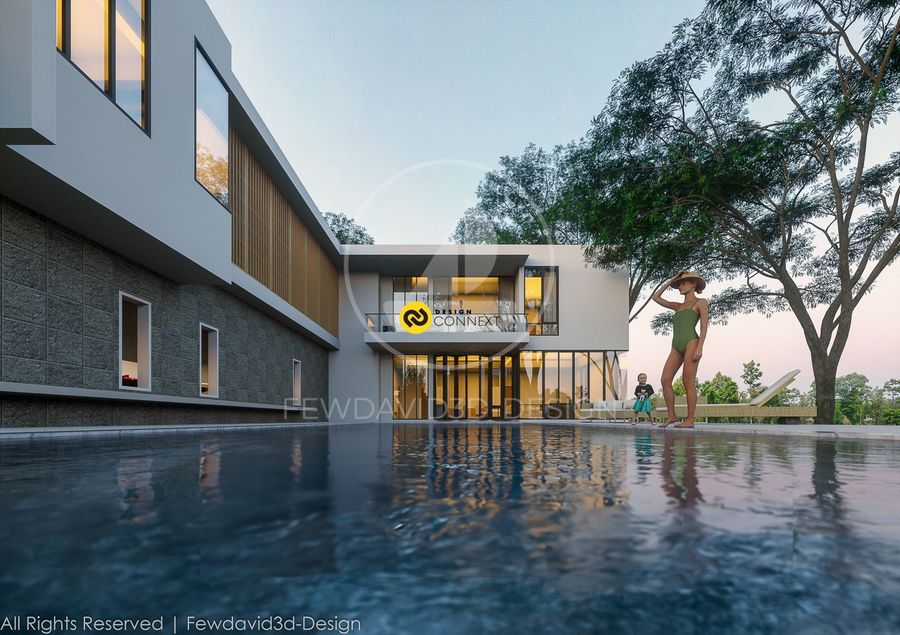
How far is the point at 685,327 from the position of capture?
8031 millimetres

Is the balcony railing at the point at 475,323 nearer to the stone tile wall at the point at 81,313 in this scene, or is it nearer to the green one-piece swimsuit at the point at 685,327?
the stone tile wall at the point at 81,313

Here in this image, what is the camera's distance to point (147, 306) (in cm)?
880

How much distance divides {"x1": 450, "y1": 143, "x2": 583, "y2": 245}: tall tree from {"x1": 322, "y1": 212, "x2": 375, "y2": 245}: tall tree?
997 centimetres

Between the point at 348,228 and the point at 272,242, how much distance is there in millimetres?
24321

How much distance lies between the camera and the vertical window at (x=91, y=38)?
616 cm

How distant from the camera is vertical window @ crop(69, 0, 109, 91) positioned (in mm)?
6156

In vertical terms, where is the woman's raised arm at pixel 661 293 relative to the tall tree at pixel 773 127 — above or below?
below

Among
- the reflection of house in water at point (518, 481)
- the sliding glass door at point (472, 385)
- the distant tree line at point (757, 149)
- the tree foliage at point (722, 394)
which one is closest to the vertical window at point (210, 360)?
the reflection of house in water at point (518, 481)

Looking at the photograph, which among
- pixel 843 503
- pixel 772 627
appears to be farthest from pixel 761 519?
pixel 772 627

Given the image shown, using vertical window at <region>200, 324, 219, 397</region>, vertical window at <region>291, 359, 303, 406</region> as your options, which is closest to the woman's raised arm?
vertical window at <region>200, 324, 219, 397</region>

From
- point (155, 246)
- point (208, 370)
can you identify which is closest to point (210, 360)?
point (208, 370)

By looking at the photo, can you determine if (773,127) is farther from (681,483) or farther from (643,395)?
(681,483)

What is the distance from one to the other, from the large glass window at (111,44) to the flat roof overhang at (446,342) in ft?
44.9

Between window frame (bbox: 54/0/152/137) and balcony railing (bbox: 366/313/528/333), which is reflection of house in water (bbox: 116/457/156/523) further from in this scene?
balcony railing (bbox: 366/313/528/333)
